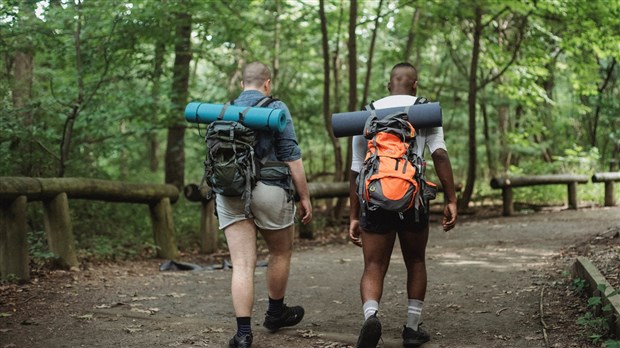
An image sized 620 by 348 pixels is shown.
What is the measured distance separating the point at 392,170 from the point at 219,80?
1280 cm

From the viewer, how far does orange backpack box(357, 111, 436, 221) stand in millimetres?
4117

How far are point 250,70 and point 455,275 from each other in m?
3.91

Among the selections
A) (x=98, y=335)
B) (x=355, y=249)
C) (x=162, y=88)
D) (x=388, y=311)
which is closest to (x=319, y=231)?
(x=355, y=249)

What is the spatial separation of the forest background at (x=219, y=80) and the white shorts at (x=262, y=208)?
154 inches

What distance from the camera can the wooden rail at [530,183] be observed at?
15727mm

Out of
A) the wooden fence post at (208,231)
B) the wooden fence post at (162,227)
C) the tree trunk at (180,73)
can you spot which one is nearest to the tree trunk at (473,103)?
the tree trunk at (180,73)

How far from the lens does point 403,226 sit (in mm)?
4438

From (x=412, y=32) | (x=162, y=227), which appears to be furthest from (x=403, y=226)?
(x=412, y=32)

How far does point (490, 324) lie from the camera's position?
5281 millimetres

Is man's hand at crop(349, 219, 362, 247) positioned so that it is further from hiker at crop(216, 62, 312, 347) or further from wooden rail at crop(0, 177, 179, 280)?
wooden rail at crop(0, 177, 179, 280)

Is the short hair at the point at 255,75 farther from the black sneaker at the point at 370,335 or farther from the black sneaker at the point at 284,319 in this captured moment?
the black sneaker at the point at 370,335

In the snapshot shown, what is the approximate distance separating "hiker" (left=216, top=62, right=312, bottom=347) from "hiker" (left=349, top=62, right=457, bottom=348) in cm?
48

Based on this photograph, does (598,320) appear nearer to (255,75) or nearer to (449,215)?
(449,215)

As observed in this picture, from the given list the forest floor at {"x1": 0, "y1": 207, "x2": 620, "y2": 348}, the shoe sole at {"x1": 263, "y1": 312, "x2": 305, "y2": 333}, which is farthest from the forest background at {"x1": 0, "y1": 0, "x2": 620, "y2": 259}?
the shoe sole at {"x1": 263, "y1": 312, "x2": 305, "y2": 333}
